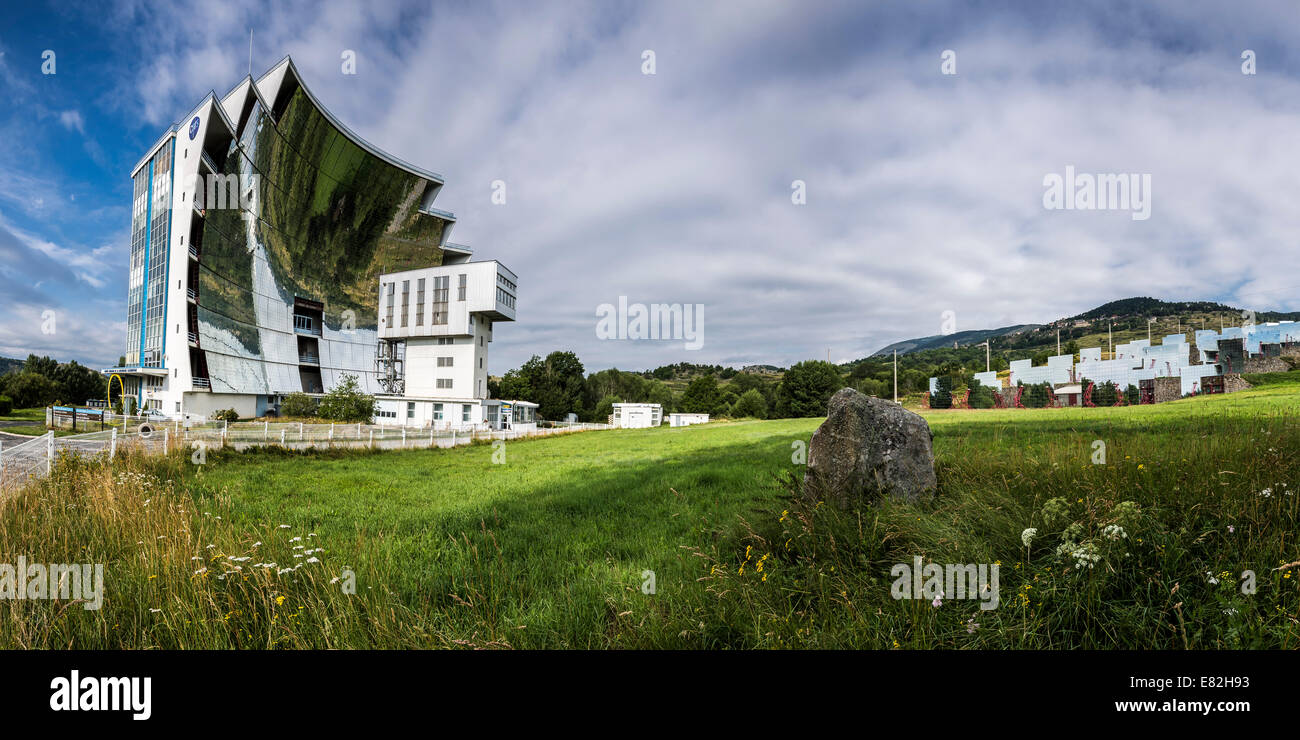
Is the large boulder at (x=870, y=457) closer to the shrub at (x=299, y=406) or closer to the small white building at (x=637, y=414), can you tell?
the small white building at (x=637, y=414)

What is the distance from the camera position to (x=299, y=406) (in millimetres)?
45188

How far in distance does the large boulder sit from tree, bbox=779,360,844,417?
22.2m

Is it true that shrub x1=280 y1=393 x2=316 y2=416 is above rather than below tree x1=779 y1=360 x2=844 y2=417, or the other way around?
below

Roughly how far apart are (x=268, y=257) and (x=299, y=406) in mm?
18248

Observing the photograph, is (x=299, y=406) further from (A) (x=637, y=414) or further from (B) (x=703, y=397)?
(B) (x=703, y=397)

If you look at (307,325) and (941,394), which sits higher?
(307,325)

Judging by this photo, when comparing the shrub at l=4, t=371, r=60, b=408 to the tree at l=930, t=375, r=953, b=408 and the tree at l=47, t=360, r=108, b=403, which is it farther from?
the tree at l=930, t=375, r=953, b=408

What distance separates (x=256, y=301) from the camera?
165ft

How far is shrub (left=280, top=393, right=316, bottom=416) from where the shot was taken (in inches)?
1772

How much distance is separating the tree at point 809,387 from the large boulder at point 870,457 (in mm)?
22186

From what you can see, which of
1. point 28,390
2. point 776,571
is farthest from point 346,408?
point 776,571

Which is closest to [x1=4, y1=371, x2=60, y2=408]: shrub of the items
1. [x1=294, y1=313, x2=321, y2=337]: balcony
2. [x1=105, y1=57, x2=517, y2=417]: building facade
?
[x1=105, y1=57, x2=517, y2=417]: building facade

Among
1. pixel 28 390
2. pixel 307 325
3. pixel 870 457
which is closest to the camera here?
pixel 870 457
